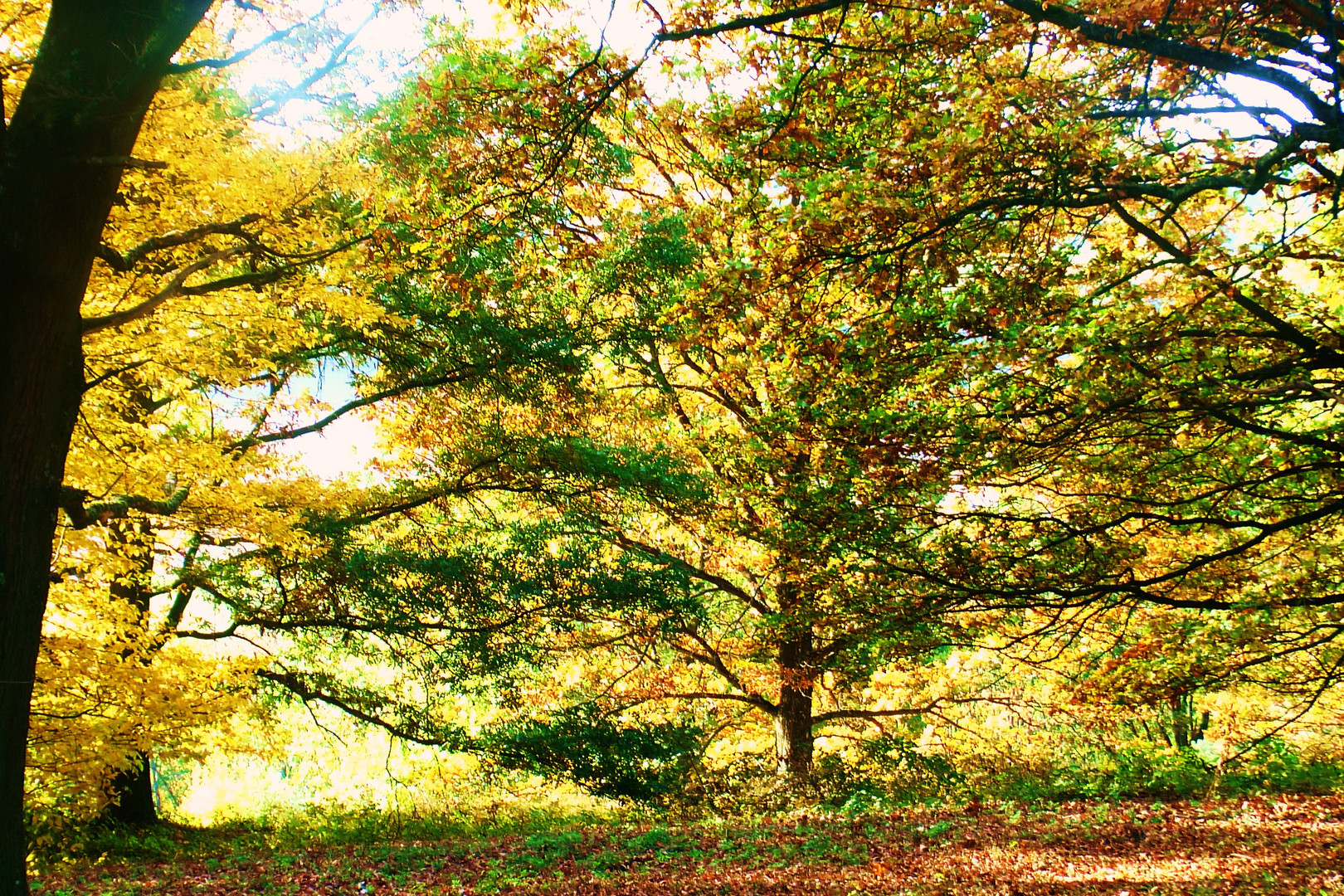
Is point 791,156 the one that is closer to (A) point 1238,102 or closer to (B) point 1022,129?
(B) point 1022,129

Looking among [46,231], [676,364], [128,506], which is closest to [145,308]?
[46,231]

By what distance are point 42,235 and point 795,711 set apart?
1189 cm

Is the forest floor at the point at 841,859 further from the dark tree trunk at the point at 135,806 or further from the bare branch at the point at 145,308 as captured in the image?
the bare branch at the point at 145,308

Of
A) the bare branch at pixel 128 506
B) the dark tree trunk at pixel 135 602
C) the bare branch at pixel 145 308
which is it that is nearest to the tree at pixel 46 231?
the bare branch at pixel 145 308

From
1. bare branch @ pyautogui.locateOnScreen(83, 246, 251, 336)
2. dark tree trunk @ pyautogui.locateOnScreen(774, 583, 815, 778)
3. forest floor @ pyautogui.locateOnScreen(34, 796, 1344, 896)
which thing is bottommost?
forest floor @ pyautogui.locateOnScreen(34, 796, 1344, 896)

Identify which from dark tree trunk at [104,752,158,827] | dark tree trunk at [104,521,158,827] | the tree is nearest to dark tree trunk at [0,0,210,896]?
the tree

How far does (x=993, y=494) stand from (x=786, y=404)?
3.51m

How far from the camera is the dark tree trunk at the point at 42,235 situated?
15.7ft

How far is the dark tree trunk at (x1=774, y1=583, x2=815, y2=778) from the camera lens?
13078 millimetres

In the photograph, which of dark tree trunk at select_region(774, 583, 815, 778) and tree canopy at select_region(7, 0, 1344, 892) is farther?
dark tree trunk at select_region(774, 583, 815, 778)

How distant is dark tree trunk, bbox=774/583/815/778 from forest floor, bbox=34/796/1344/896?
2.35 m

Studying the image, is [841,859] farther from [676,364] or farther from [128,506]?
[676,364]

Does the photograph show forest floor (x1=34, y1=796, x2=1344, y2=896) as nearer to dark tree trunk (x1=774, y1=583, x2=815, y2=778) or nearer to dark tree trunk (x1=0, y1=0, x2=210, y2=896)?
dark tree trunk (x1=774, y1=583, x2=815, y2=778)

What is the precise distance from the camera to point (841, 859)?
7.59m
